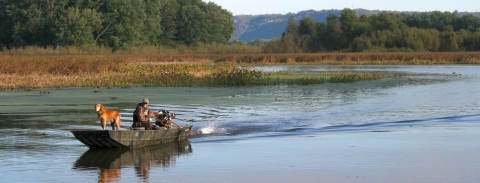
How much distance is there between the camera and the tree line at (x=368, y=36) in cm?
A: 8725

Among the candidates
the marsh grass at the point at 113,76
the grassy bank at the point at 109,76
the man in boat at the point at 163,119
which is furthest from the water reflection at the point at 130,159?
the grassy bank at the point at 109,76

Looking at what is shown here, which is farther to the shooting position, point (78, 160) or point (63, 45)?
point (63, 45)

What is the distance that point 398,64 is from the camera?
6812 centimetres

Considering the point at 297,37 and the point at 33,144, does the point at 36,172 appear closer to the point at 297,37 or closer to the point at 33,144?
the point at 33,144

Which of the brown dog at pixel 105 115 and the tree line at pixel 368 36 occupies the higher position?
the tree line at pixel 368 36

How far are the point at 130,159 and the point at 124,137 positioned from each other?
0.62 m

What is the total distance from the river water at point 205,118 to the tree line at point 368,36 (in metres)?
50.5

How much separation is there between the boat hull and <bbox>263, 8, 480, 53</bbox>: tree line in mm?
70927

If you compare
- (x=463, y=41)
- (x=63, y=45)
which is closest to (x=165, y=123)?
(x=63, y=45)

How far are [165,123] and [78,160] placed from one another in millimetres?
2530

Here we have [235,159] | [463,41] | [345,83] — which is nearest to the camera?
[235,159]

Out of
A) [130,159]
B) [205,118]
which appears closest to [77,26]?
[205,118]

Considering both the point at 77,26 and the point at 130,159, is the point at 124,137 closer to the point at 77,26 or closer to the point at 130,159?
the point at 130,159

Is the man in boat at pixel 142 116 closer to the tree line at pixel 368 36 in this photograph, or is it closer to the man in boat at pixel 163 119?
the man in boat at pixel 163 119
